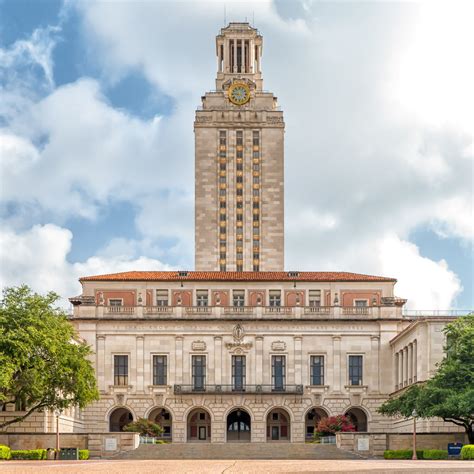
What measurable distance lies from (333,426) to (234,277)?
22.2 metres

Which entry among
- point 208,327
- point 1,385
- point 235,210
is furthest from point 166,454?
point 235,210

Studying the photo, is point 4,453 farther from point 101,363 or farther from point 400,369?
point 400,369

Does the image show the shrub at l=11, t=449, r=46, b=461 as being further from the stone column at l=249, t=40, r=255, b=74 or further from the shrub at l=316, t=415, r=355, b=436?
the stone column at l=249, t=40, r=255, b=74

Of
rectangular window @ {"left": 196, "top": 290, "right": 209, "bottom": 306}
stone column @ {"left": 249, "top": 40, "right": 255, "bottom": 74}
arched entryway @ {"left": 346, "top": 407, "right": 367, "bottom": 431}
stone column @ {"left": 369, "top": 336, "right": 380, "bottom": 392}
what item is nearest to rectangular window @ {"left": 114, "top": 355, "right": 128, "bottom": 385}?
rectangular window @ {"left": 196, "top": 290, "right": 209, "bottom": 306}

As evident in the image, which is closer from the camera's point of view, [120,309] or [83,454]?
[83,454]

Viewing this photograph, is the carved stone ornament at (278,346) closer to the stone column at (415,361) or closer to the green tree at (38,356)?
the stone column at (415,361)

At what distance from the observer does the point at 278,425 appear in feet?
357

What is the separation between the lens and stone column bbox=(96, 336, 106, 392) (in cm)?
10512

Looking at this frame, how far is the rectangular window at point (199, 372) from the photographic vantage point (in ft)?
349

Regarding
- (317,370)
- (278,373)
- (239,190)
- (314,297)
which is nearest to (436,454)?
(317,370)

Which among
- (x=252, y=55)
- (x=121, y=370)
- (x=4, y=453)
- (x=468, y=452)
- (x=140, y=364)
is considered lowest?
(x=4, y=453)

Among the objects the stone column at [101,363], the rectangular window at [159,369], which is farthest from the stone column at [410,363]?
the stone column at [101,363]

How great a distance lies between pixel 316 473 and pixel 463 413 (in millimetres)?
28641

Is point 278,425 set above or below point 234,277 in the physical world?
below
